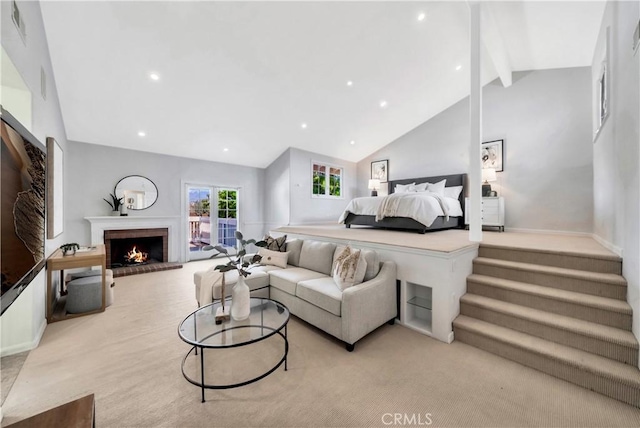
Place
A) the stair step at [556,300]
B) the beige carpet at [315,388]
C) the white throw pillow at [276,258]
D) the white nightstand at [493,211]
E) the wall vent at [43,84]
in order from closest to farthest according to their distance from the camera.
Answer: the beige carpet at [315,388], the stair step at [556,300], the wall vent at [43,84], the white throw pillow at [276,258], the white nightstand at [493,211]

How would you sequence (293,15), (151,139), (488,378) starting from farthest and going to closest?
(151,139) → (293,15) → (488,378)

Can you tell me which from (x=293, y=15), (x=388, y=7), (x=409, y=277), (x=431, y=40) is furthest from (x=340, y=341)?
(x=431, y=40)

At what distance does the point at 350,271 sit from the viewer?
244 cm

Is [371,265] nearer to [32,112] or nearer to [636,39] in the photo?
[636,39]

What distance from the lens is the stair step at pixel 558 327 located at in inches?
Answer: 71.2

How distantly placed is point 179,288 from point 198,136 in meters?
2.99

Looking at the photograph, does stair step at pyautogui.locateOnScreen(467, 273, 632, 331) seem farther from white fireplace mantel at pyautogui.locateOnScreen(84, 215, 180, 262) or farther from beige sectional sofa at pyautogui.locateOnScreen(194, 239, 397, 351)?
white fireplace mantel at pyautogui.locateOnScreen(84, 215, 180, 262)

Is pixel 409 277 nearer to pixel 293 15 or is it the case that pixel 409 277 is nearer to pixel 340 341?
pixel 340 341

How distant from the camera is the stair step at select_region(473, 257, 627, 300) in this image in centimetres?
213

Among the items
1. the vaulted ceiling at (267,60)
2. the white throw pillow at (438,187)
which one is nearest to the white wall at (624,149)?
the vaulted ceiling at (267,60)

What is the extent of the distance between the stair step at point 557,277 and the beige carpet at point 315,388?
0.93 m

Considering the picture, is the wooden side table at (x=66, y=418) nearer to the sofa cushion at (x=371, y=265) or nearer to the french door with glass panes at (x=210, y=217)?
the sofa cushion at (x=371, y=265)

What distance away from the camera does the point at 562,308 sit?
2195 mm

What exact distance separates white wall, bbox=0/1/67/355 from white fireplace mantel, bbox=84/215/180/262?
234cm
